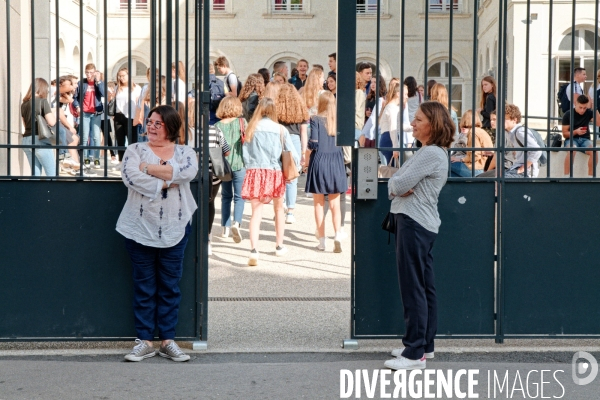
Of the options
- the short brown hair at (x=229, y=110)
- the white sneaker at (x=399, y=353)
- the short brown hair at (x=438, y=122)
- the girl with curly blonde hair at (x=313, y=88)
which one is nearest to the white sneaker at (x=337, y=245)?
the short brown hair at (x=229, y=110)

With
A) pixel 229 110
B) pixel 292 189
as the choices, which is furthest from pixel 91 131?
pixel 292 189

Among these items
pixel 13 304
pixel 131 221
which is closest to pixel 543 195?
pixel 131 221

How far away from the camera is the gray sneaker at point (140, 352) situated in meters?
5.94

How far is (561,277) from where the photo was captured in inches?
249

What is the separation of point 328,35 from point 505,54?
108 ft

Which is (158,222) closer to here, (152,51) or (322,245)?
(152,51)

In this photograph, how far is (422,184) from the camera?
5641mm

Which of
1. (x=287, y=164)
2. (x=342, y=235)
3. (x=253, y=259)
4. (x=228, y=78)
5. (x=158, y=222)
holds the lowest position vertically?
(x=253, y=259)

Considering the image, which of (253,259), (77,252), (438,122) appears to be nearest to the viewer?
(438,122)

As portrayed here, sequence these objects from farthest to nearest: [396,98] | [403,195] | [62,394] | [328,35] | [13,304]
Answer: [328,35], [396,98], [13,304], [403,195], [62,394]

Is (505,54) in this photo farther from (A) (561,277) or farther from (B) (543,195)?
(A) (561,277)

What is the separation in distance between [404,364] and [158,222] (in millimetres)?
1698

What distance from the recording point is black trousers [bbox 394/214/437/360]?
5.66 m

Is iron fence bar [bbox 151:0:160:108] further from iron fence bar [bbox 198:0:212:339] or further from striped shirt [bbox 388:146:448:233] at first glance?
striped shirt [bbox 388:146:448:233]
